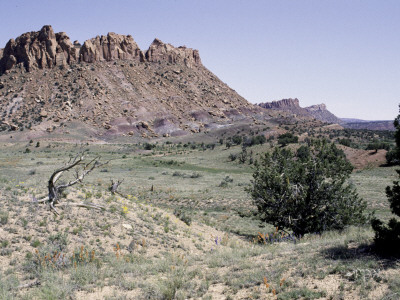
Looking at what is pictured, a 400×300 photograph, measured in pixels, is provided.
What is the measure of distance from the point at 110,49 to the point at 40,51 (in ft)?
75.7

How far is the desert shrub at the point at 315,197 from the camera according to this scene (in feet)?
41.9

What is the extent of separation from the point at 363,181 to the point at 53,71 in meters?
97.7

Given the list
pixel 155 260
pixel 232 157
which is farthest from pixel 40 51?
pixel 155 260

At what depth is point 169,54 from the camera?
413 feet

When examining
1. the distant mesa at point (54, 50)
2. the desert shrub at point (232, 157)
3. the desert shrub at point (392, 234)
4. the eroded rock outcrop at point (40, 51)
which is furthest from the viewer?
the distant mesa at point (54, 50)

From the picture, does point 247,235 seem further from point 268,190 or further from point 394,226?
point 394,226

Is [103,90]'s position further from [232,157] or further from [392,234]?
[392,234]

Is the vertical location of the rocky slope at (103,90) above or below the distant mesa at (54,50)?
below

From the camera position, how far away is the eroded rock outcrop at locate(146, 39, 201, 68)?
122m

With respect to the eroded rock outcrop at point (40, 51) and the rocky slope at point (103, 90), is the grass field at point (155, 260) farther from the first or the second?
the eroded rock outcrop at point (40, 51)

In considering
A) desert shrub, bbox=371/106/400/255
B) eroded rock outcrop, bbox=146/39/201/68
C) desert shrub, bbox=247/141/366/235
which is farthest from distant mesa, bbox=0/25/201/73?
desert shrub, bbox=371/106/400/255

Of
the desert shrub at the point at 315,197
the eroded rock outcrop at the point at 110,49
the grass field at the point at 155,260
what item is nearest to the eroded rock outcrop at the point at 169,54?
the eroded rock outcrop at the point at 110,49

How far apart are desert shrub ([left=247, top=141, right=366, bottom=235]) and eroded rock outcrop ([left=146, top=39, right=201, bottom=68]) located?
115 metres

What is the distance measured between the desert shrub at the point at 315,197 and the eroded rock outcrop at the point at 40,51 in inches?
4092
